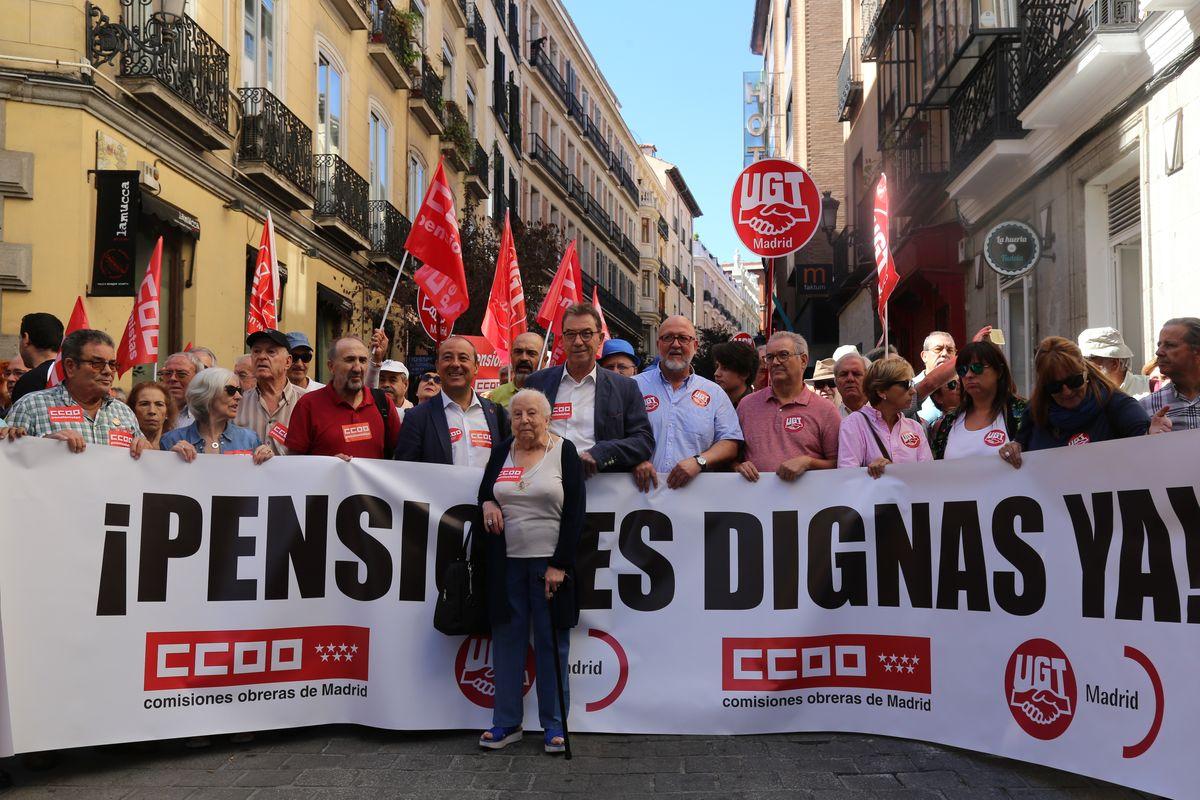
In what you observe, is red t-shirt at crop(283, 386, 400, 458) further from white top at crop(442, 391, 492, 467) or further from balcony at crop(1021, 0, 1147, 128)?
balcony at crop(1021, 0, 1147, 128)

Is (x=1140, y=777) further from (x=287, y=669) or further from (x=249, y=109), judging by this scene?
(x=249, y=109)

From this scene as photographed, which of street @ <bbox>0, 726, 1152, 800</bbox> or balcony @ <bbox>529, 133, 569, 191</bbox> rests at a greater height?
balcony @ <bbox>529, 133, 569, 191</bbox>

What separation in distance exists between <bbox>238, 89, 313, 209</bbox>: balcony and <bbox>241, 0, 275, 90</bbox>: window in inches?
15.3

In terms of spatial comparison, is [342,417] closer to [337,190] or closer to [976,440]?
[976,440]

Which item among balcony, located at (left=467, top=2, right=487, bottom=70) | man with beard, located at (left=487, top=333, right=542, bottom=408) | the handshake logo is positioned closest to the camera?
the handshake logo

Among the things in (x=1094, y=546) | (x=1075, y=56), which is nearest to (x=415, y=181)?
(x=1075, y=56)

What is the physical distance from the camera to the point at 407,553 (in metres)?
6.00

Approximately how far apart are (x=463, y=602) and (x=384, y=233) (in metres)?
17.8

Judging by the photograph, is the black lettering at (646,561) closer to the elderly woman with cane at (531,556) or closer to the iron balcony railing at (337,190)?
the elderly woman with cane at (531,556)

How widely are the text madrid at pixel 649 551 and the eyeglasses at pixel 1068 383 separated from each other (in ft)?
1.57

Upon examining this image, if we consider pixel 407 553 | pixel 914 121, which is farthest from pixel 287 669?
Result: pixel 914 121

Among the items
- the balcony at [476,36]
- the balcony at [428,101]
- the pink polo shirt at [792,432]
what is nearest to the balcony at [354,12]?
the balcony at [428,101]

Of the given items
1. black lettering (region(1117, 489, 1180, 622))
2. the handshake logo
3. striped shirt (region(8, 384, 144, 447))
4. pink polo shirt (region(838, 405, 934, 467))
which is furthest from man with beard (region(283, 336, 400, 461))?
black lettering (region(1117, 489, 1180, 622))

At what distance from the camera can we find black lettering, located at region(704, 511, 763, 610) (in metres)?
5.94
